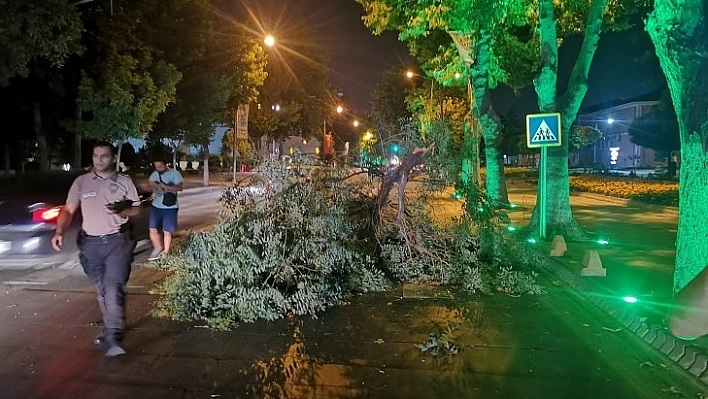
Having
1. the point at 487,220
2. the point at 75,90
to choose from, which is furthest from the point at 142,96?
the point at 487,220

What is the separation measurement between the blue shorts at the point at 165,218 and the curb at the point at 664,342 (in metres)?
6.34

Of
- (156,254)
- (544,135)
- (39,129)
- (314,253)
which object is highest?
(39,129)

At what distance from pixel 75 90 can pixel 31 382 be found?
75.2 feet

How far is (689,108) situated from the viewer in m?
6.79

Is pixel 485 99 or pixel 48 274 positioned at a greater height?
pixel 485 99

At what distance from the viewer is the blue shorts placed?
10.2 m

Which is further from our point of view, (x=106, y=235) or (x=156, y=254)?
(x=156, y=254)

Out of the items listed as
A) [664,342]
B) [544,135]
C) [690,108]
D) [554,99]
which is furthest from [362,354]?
[554,99]

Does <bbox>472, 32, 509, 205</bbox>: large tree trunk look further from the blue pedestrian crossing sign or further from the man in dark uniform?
the man in dark uniform

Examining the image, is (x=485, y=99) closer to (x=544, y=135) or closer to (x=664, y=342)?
(x=544, y=135)

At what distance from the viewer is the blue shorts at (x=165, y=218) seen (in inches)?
401

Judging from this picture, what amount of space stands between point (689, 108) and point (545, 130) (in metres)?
A: 4.87

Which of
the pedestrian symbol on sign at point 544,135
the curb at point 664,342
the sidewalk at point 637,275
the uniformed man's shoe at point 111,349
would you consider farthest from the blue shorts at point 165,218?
the pedestrian symbol on sign at point 544,135

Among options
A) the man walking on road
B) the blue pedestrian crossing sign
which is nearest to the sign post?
the blue pedestrian crossing sign
